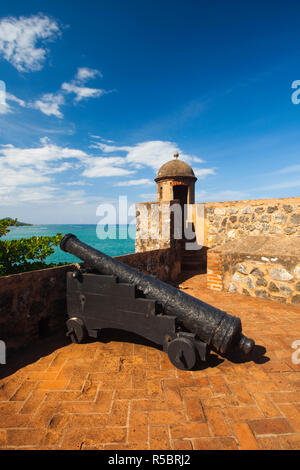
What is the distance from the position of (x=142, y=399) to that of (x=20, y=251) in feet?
11.0

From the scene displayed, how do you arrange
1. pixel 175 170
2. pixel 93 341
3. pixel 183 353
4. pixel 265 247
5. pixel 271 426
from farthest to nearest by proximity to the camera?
1. pixel 175 170
2. pixel 265 247
3. pixel 93 341
4. pixel 183 353
5. pixel 271 426

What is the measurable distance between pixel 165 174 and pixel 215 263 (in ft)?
24.7

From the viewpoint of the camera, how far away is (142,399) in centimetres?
214

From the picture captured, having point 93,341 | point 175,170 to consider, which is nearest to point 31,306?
point 93,341

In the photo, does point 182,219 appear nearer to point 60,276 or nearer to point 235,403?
point 60,276

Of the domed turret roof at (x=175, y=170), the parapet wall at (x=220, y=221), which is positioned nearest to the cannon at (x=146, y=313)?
the parapet wall at (x=220, y=221)

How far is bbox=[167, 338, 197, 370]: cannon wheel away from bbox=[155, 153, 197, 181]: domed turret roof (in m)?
10.2

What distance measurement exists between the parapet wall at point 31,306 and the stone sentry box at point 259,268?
3436 mm

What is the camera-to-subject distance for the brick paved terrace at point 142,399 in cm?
174

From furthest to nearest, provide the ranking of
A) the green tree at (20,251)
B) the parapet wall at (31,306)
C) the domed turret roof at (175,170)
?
the domed turret roof at (175,170) → the green tree at (20,251) → the parapet wall at (31,306)

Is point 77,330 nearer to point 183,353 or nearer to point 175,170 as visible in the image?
point 183,353

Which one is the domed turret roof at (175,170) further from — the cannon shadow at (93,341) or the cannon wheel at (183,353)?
the cannon wheel at (183,353)

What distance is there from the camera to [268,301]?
4.81 meters
